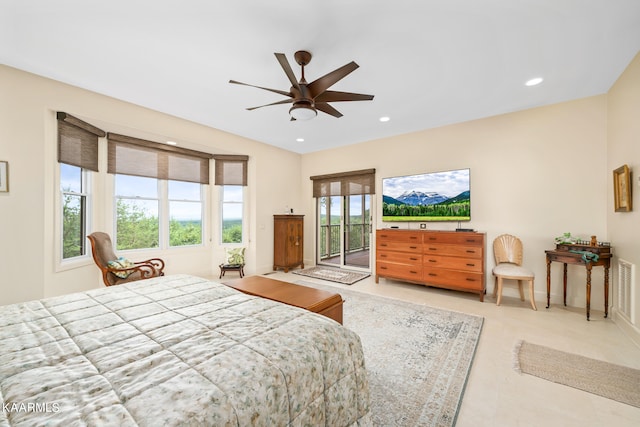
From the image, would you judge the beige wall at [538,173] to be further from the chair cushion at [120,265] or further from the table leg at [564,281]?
the chair cushion at [120,265]

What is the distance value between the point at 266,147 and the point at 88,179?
9.93 ft

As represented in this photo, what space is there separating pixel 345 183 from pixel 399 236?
183cm

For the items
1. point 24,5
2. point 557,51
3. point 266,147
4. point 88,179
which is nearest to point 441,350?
point 557,51

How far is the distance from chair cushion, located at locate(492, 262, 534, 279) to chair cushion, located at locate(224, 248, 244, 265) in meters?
4.28

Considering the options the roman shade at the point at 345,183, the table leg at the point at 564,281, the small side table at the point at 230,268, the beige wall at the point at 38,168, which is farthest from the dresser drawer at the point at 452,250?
the beige wall at the point at 38,168

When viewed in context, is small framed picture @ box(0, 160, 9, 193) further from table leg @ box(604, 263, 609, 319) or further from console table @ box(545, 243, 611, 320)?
table leg @ box(604, 263, 609, 319)

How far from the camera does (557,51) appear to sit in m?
2.40

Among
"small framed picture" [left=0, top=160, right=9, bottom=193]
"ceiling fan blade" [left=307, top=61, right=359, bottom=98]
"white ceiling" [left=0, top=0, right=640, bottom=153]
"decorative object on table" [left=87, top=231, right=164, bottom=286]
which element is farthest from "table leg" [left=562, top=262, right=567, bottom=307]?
"small framed picture" [left=0, top=160, right=9, bottom=193]

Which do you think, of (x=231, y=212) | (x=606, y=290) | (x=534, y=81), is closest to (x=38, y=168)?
(x=231, y=212)

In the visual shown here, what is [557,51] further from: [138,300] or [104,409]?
[138,300]

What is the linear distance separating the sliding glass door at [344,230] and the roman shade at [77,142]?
415 centimetres

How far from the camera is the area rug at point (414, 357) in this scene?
5.39 ft

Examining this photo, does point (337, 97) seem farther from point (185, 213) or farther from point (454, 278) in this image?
point (185, 213)

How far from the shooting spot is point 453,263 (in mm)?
3834
